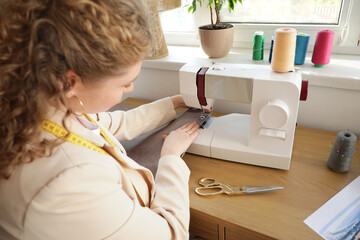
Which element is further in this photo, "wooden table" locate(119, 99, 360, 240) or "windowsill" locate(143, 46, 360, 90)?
"windowsill" locate(143, 46, 360, 90)

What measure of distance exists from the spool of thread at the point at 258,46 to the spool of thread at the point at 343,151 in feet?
1.66

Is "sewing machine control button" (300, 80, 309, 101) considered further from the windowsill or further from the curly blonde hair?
the curly blonde hair

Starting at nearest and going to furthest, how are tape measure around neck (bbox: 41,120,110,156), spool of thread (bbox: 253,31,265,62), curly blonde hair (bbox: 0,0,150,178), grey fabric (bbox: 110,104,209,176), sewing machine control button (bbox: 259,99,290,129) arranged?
curly blonde hair (bbox: 0,0,150,178) < tape measure around neck (bbox: 41,120,110,156) < sewing machine control button (bbox: 259,99,290,129) < grey fabric (bbox: 110,104,209,176) < spool of thread (bbox: 253,31,265,62)

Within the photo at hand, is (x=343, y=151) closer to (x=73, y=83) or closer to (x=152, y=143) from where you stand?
(x=152, y=143)

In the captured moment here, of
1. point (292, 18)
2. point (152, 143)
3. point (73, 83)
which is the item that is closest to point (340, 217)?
point (152, 143)

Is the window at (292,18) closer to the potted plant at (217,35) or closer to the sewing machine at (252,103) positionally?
the potted plant at (217,35)

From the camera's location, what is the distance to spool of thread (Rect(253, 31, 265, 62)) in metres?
1.16

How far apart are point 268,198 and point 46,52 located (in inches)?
26.5

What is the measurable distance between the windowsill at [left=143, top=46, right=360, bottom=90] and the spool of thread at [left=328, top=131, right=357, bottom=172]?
28cm

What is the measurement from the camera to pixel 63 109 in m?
0.58

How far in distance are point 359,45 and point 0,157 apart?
128 cm

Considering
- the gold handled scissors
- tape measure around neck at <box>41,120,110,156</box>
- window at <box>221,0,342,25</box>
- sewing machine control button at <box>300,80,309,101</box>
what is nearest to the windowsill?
window at <box>221,0,342,25</box>

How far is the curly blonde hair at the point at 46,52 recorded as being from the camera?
0.45 m

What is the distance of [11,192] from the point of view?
52cm
